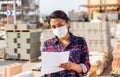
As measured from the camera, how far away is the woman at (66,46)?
8.11 ft

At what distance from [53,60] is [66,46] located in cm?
21

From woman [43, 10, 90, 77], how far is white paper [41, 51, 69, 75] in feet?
0.23

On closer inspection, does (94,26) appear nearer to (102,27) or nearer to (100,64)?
(102,27)

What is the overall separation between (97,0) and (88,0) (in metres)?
1.24

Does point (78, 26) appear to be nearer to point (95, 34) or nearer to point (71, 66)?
point (95, 34)

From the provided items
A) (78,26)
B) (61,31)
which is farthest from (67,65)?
(78,26)

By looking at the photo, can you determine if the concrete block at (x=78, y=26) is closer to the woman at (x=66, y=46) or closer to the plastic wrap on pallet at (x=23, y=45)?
the plastic wrap on pallet at (x=23, y=45)

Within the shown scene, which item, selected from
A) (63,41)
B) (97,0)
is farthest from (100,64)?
(97,0)

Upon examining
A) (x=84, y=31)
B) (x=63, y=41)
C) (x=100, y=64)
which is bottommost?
(x=100, y=64)

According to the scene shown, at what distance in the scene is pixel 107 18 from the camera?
33562mm

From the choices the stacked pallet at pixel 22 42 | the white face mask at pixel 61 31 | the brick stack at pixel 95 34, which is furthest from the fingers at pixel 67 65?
the stacked pallet at pixel 22 42

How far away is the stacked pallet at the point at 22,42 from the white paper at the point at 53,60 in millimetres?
8873

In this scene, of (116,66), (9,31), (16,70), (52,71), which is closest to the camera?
(52,71)

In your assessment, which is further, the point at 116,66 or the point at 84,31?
the point at 84,31
